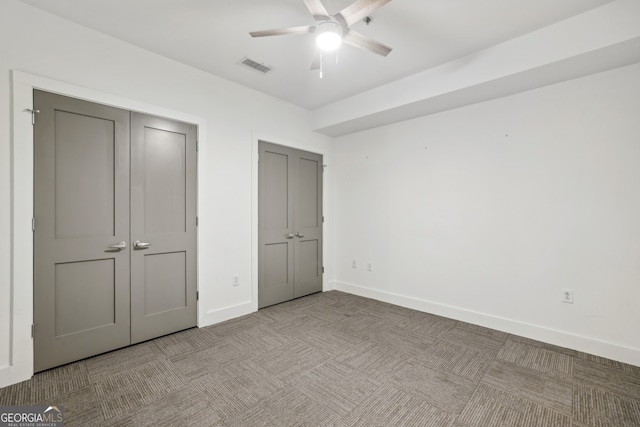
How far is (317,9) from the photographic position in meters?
1.84

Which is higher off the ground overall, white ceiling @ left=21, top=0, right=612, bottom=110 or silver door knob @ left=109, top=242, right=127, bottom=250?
white ceiling @ left=21, top=0, right=612, bottom=110

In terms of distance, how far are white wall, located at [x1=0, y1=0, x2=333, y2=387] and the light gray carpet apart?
542 mm

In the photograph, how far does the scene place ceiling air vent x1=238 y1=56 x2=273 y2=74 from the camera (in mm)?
2961

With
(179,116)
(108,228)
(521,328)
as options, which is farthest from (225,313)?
(521,328)

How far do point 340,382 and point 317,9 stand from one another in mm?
2598

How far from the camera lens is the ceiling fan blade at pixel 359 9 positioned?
5.74 feet

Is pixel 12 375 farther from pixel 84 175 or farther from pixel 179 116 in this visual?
pixel 179 116

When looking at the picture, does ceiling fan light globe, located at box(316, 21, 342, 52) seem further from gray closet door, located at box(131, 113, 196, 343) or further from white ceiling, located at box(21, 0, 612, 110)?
gray closet door, located at box(131, 113, 196, 343)

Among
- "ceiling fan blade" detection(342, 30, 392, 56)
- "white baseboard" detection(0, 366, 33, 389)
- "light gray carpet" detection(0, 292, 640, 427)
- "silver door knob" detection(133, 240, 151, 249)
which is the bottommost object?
"light gray carpet" detection(0, 292, 640, 427)

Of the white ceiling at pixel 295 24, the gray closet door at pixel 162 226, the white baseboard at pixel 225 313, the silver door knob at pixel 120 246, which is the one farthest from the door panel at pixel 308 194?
the silver door knob at pixel 120 246

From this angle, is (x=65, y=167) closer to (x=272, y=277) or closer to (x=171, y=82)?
(x=171, y=82)

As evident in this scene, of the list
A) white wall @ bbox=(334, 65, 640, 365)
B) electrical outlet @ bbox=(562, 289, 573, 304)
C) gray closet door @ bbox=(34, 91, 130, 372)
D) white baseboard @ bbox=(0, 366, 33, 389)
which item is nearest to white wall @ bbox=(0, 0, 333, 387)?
white baseboard @ bbox=(0, 366, 33, 389)

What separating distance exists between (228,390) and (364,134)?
11.8 feet

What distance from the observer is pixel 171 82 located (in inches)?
117
